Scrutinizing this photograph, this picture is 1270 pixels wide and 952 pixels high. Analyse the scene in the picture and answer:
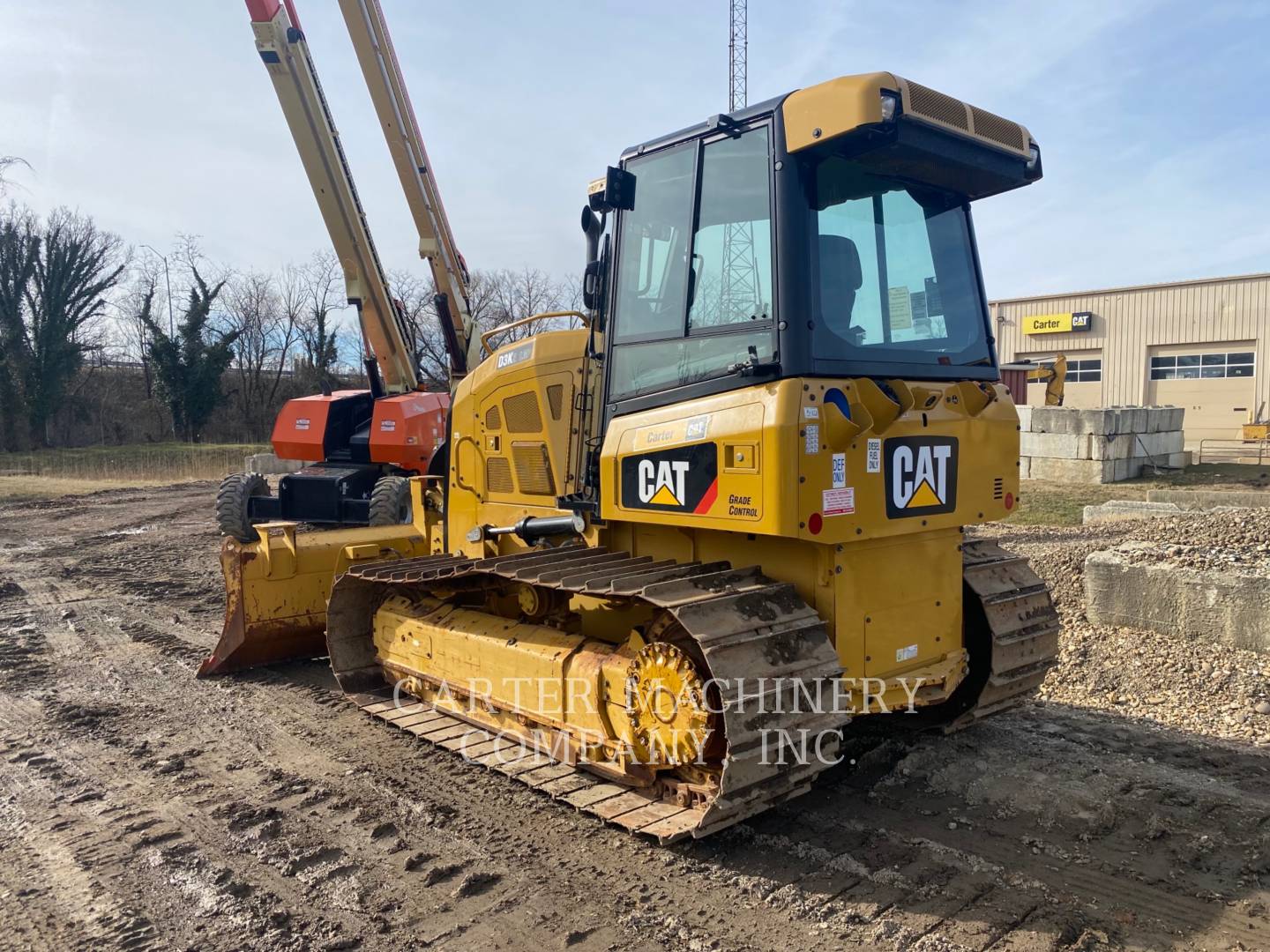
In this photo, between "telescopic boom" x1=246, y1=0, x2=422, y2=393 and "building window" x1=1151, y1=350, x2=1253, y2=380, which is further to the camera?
"building window" x1=1151, y1=350, x2=1253, y2=380

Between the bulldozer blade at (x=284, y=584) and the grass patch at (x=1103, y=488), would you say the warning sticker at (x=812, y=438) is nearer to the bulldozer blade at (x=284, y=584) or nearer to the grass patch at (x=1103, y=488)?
the bulldozer blade at (x=284, y=584)

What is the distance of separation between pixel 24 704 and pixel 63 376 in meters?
34.3

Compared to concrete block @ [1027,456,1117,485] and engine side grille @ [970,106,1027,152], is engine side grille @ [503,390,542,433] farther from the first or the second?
concrete block @ [1027,456,1117,485]

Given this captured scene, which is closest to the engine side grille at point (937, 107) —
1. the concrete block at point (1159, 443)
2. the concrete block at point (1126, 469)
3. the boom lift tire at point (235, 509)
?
the boom lift tire at point (235, 509)

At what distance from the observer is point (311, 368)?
4353cm

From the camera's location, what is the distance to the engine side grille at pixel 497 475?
557 cm

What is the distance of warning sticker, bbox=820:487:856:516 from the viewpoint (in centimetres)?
355

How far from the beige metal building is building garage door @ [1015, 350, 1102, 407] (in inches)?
1.3

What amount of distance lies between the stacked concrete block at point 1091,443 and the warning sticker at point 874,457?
1603 centimetres

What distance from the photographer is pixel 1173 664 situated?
6.03m

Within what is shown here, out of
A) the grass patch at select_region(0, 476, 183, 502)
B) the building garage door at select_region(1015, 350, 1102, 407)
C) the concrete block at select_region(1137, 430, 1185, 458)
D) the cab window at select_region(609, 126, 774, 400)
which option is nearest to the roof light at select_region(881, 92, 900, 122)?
the cab window at select_region(609, 126, 774, 400)

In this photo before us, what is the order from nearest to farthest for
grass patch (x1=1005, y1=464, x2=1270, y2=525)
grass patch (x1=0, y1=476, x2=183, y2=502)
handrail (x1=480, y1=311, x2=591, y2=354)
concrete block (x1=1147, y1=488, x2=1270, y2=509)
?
1. handrail (x1=480, y1=311, x2=591, y2=354)
2. concrete block (x1=1147, y1=488, x2=1270, y2=509)
3. grass patch (x1=1005, y1=464, x2=1270, y2=525)
4. grass patch (x1=0, y1=476, x2=183, y2=502)

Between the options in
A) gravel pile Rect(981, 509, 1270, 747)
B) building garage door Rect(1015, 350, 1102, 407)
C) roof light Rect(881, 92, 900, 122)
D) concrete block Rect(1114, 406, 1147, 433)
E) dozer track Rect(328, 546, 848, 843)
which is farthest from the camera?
building garage door Rect(1015, 350, 1102, 407)

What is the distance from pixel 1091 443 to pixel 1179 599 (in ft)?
43.2
